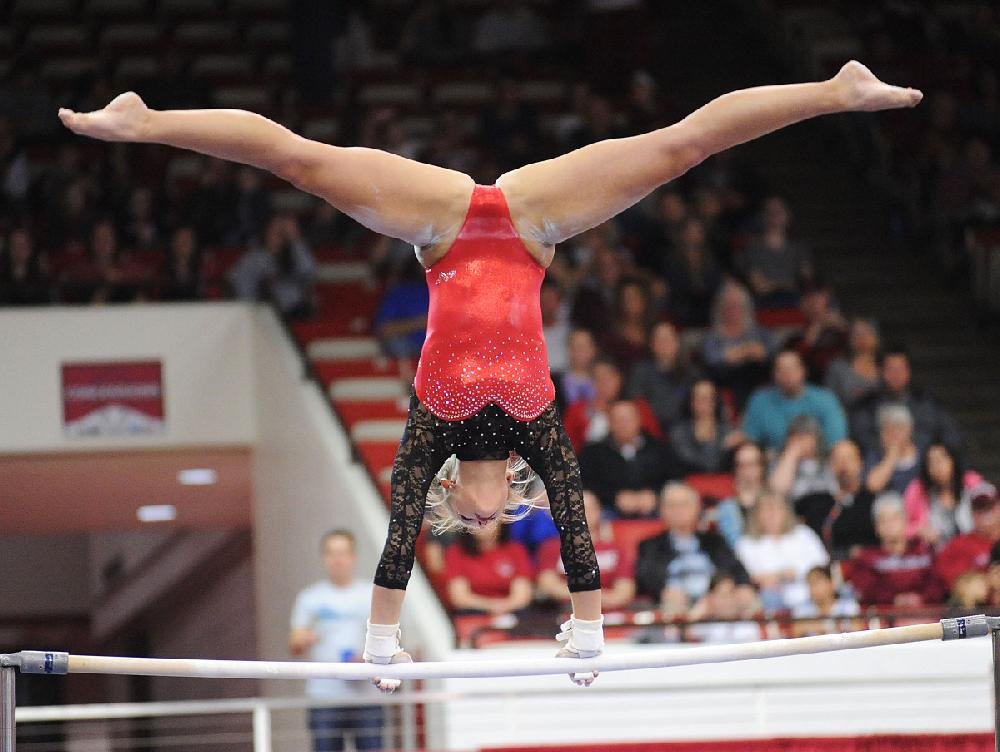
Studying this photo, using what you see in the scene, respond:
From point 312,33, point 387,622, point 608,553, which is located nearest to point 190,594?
point 312,33

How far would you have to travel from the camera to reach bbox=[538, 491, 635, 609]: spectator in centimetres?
781

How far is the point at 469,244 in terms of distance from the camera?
15.7 feet

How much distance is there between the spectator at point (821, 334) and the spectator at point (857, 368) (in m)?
0.20

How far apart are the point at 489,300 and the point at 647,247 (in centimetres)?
590

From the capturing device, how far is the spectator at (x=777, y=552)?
7.94m

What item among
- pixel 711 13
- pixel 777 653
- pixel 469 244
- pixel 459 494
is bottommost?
pixel 777 653

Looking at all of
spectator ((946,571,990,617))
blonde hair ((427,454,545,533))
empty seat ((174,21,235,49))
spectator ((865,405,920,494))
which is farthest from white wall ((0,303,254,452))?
blonde hair ((427,454,545,533))

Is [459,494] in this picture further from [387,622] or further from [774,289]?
[774,289]

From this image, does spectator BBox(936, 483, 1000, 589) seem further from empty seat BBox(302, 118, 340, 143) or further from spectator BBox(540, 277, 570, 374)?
empty seat BBox(302, 118, 340, 143)

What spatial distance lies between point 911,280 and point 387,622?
7.69 m

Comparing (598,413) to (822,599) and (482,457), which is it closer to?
(822,599)

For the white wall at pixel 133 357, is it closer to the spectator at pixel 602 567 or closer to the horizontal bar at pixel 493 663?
the spectator at pixel 602 567

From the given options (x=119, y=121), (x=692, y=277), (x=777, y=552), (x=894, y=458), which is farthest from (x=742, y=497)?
(x=119, y=121)

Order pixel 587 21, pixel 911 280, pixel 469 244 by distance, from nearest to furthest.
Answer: pixel 469 244, pixel 911 280, pixel 587 21
